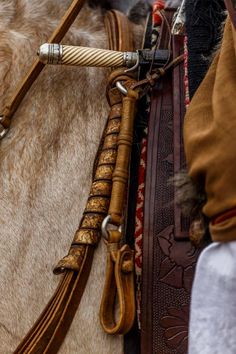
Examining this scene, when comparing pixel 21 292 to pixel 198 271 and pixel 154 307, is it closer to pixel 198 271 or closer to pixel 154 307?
pixel 154 307

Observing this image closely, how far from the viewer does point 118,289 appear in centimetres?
127

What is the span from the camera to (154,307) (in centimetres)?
129

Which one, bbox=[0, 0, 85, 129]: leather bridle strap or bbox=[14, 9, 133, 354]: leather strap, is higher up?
bbox=[0, 0, 85, 129]: leather bridle strap

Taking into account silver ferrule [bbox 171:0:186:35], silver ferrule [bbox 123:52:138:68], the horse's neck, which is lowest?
the horse's neck

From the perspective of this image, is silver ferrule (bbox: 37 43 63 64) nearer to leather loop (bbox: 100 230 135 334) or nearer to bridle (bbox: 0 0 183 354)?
bridle (bbox: 0 0 183 354)

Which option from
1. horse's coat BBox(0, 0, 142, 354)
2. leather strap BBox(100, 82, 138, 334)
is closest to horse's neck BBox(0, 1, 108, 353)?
horse's coat BBox(0, 0, 142, 354)

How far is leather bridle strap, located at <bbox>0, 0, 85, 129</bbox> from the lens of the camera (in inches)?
57.9

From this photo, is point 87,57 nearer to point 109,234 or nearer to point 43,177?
point 43,177

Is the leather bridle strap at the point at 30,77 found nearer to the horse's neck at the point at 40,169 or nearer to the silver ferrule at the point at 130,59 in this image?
the horse's neck at the point at 40,169

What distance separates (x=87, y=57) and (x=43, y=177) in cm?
27

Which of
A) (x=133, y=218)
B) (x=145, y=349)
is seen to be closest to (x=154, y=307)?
(x=145, y=349)

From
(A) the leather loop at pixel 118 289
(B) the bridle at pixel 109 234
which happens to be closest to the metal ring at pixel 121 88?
(B) the bridle at pixel 109 234

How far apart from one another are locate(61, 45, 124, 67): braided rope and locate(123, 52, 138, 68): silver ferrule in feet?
0.09

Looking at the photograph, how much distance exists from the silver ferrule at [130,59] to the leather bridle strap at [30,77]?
153 mm
